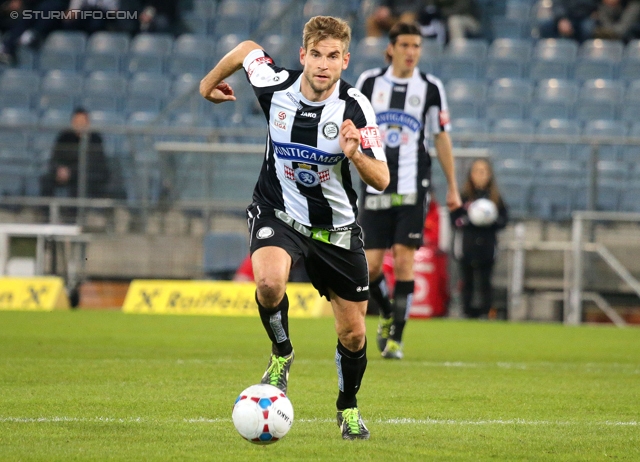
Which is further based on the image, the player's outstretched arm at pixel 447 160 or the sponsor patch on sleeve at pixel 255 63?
the player's outstretched arm at pixel 447 160

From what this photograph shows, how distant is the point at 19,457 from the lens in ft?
14.3

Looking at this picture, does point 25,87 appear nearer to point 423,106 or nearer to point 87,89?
point 87,89

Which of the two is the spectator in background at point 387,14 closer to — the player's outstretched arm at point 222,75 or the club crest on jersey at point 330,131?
the player's outstretched arm at point 222,75

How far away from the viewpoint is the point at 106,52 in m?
20.8

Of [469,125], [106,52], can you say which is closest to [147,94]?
[106,52]

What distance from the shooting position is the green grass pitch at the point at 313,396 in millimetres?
4805

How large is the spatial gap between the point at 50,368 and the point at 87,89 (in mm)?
12976

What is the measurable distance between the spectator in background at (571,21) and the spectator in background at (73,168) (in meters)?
8.80

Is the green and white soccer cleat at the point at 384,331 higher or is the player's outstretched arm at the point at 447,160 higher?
the player's outstretched arm at the point at 447,160

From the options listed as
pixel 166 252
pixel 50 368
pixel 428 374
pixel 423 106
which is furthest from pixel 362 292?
pixel 166 252

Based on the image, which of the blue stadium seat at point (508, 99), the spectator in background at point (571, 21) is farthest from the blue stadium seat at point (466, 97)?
the spectator in background at point (571, 21)

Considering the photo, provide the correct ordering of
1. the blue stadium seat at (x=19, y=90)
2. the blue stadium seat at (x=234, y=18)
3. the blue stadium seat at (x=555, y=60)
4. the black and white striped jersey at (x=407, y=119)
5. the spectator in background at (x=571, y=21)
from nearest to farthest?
the black and white striped jersey at (x=407, y=119), the blue stadium seat at (x=555, y=60), the spectator in background at (x=571, y=21), the blue stadium seat at (x=19, y=90), the blue stadium seat at (x=234, y=18)

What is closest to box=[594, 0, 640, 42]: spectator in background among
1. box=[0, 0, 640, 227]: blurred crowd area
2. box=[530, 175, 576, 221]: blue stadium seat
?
box=[0, 0, 640, 227]: blurred crowd area

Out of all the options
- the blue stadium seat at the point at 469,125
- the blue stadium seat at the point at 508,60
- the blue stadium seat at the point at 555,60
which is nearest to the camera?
the blue stadium seat at the point at 469,125
